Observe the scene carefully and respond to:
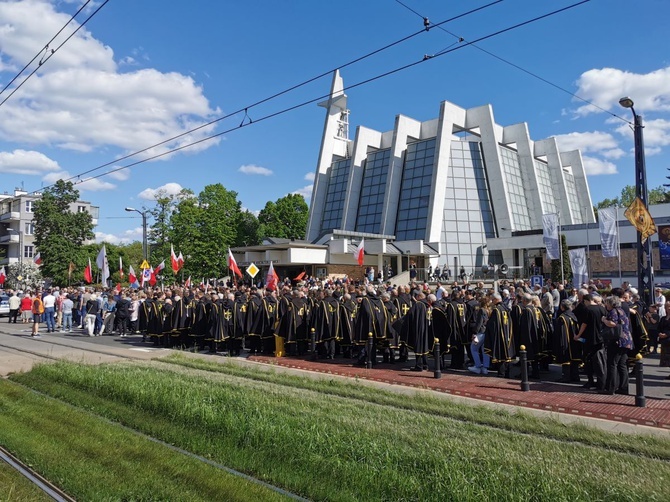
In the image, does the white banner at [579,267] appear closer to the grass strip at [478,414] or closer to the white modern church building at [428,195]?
the grass strip at [478,414]

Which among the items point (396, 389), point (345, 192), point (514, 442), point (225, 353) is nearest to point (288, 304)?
point (225, 353)

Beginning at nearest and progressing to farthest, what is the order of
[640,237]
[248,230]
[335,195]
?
[640,237] → [335,195] → [248,230]

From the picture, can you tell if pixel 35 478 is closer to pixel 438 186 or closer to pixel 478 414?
pixel 478 414

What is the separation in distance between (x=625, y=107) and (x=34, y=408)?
16.6 metres

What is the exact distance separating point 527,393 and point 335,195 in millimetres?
54229

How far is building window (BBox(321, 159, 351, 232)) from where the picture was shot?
6197cm

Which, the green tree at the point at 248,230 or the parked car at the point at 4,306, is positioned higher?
the green tree at the point at 248,230

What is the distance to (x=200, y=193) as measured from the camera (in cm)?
6297

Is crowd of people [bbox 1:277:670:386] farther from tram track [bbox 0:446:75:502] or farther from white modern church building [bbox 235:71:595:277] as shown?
white modern church building [bbox 235:71:595:277]

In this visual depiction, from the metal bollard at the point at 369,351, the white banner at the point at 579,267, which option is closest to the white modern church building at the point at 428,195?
the white banner at the point at 579,267

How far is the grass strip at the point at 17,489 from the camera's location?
5016mm

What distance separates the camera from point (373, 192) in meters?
59.4

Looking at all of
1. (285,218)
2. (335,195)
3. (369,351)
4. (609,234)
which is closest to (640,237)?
(609,234)

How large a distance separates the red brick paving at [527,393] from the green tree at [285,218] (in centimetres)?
6116
